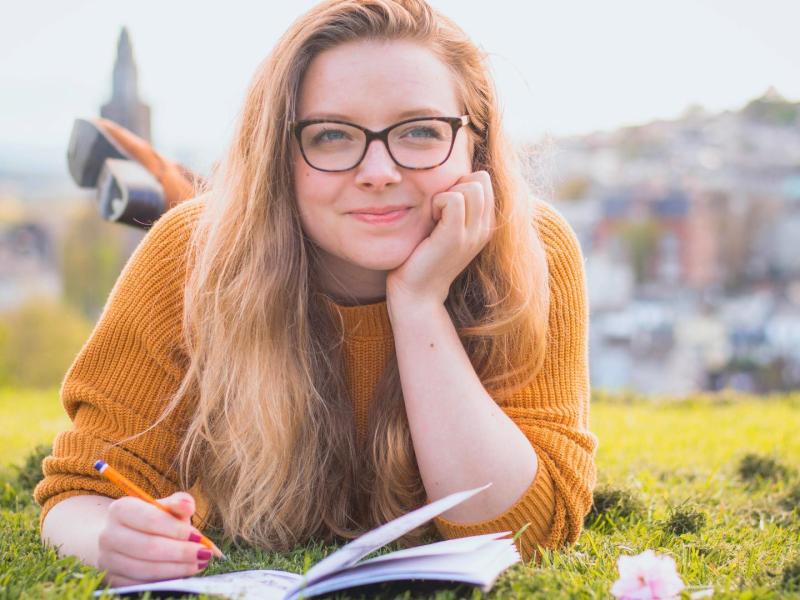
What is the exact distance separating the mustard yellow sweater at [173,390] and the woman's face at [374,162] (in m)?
0.22

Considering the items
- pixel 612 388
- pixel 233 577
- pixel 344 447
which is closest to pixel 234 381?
pixel 344 447

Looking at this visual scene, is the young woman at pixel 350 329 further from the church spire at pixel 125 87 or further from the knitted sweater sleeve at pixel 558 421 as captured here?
the church spire at pixel 125 87

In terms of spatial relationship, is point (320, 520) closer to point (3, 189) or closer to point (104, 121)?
point (104, 121)

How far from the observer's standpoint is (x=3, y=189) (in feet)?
140

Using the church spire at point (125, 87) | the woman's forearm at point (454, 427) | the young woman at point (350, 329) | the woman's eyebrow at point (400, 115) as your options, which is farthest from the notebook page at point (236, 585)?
the church spire at point (125, 87)

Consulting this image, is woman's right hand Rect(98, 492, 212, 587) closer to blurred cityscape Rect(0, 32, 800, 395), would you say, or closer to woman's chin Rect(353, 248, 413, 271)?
woman's chin Rect(353, 248, 413, 271)

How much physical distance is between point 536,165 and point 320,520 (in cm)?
108

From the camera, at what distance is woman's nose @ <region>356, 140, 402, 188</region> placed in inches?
71.3

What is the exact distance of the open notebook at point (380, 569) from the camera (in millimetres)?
1341

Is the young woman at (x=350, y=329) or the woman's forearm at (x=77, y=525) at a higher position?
the young woman at (x=350, y=329)

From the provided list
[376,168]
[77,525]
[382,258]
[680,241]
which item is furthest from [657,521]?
[680,241]

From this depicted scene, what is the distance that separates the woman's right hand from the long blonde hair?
391mm

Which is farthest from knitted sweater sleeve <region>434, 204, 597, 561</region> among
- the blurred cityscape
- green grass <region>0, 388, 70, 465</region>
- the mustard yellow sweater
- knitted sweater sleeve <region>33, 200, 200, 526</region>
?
the blurred cityscape

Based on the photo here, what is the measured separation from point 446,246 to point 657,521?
886mm
